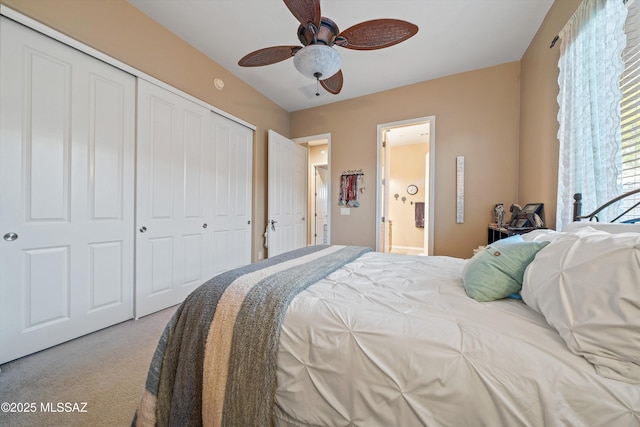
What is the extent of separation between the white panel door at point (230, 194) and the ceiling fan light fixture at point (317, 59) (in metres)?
1.74

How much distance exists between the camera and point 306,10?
58.9 inches

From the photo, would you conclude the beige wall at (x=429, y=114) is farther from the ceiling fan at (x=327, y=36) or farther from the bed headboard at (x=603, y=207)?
the ceiling fan at (x=327, y=36)

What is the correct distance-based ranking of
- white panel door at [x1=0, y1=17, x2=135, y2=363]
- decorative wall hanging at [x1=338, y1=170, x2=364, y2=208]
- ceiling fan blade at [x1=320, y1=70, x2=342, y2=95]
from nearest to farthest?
1. white panel door at [x1=0, y1=17, x2=135, y2=363]
2. ceiling fan blade at [x1=320, y1=70, x2=342, y2=95]
3. decorative wall hanging at [x1=338, y1=170, x2=364, y2=208]

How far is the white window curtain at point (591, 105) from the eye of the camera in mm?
1306

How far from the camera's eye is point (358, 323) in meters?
0.83

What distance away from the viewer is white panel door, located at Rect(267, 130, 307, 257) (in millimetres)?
3646

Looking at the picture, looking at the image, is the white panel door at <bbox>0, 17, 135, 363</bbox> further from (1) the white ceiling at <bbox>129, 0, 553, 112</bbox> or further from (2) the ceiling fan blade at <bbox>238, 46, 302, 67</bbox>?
(2) the ceiling fan blade at <bbox>238, 46, 302, 67</bbox>

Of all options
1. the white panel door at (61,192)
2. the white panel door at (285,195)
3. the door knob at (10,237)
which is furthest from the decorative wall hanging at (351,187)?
the door knob at (10,237)

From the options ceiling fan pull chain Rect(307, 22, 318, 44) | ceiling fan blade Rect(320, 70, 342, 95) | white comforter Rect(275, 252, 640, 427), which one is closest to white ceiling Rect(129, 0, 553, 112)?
ceiling fan blade Rect(320, 70, 342, 95)

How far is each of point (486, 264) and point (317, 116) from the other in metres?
3.72

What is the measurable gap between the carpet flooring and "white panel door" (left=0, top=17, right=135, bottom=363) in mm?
191

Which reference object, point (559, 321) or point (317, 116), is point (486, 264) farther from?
point (317, 116)

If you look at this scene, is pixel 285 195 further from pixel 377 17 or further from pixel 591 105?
pixel 591 105

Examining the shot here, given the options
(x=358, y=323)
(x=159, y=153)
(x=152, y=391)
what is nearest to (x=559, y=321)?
(x=358, y=323)
